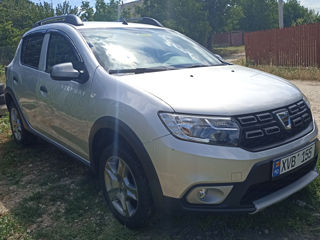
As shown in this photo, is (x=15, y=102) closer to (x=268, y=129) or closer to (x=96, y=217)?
(x=96, y=217)

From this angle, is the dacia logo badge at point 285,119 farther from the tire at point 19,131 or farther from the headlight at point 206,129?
the tire at point 19,131

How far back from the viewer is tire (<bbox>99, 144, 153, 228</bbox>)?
244 centimetres

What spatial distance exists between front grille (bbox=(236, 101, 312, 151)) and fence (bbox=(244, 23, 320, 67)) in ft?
38.4

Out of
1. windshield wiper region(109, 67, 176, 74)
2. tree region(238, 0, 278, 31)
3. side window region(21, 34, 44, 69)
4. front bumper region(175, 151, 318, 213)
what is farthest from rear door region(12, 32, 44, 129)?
tree region(238, 0, 278, 31)

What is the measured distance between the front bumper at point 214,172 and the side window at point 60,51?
1.49 metres

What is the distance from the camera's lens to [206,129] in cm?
217

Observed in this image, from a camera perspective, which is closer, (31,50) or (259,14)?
(31,50)

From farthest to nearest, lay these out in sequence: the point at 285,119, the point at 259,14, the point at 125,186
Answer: the point at 259,14 → the point at 125,186 → the point at 285,119

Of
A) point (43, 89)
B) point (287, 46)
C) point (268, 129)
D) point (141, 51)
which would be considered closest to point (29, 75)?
point (43, 89)

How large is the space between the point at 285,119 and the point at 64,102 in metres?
2.02

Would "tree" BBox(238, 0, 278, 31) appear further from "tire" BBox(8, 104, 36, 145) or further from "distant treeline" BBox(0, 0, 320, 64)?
"tire" BBox(8, 104, 36, 145)

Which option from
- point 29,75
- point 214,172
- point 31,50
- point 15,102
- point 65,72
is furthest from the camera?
point 15,102

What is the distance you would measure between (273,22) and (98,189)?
43.4 metres

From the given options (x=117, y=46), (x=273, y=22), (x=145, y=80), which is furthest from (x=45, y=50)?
(x=273, y=22)
